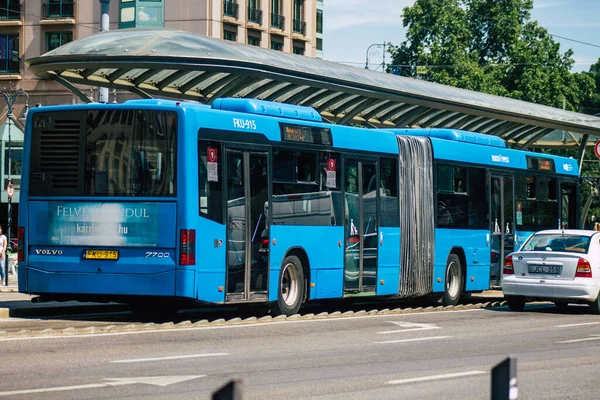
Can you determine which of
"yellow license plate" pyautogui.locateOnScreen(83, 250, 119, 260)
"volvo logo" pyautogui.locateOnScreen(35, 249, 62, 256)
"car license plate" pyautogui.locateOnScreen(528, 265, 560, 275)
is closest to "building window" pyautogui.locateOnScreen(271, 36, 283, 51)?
"car license plate" pyautogui.locateOnScreen(528, 265, 560, 275)

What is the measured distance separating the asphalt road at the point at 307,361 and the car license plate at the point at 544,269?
3.66 meters

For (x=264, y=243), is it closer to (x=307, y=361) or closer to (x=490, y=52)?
(x=307, y=361)

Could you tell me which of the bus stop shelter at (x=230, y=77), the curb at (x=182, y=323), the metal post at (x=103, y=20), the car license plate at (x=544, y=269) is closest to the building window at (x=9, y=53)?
the bus stop shelter at (x=230, y=77)

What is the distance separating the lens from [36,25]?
68.5m

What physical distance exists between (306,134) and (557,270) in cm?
526

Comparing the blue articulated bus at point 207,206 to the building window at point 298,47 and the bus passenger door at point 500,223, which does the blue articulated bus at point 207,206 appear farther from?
the building window at point 298,47

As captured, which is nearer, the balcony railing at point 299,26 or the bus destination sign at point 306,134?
the bus destination sign at point 306,134

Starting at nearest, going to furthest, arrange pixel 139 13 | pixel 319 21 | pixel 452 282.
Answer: pixel 452 282 → pixel 139 13 → pixel 319 21

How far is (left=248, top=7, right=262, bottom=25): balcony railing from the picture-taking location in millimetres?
71062

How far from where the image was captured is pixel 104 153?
Answer: 1619cm

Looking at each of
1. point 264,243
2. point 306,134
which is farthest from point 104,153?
point 306,134

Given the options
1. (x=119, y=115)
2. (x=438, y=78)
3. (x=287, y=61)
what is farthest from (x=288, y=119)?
(x=438, y=78)

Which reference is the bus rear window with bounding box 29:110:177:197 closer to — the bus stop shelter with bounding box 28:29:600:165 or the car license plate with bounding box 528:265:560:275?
the bus stop shelter with bounding box 28:29:600:165

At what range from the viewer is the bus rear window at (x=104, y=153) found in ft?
52.1
